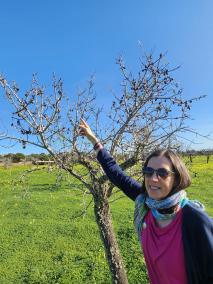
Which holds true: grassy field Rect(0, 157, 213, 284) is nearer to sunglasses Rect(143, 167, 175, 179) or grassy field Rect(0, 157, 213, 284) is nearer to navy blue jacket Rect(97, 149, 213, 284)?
sunglasses Rect(143, 167, 175, 179)

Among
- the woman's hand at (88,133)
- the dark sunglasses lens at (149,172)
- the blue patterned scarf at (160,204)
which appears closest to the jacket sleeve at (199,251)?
the blue patterned scarf at (160,204)

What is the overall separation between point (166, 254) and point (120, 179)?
1.22 m

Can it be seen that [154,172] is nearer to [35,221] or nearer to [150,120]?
[150,120]

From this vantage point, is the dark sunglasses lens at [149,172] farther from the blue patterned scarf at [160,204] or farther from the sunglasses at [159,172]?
the blue patterned scarf at [160,204]

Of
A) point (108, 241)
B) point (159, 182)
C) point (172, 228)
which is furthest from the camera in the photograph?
point (108, 241)

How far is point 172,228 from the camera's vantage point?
3.30 meters

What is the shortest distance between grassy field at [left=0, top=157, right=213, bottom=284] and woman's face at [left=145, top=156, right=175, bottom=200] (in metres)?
5.18

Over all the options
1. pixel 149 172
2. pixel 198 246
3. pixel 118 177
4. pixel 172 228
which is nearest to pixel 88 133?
pixel 118 177

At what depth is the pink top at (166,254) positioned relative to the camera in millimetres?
3211

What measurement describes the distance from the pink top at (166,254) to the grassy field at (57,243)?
5318 mm

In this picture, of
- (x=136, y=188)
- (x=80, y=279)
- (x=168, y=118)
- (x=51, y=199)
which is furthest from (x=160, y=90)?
(x=51, y=199)

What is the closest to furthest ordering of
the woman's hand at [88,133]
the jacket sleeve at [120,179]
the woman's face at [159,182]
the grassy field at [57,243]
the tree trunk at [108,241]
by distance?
the woman's face at [159,182] → the jacket sleeve at [120,179] → the woman's hand at [88,133] → the tree trunk at [108,241] → the grassy field at [57,243]

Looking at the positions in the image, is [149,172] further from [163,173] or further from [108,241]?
Answer: [108,241]

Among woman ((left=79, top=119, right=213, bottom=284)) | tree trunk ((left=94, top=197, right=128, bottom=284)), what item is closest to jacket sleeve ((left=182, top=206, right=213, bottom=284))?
woman ((left=79, top=119, right=213, bottom=284))
